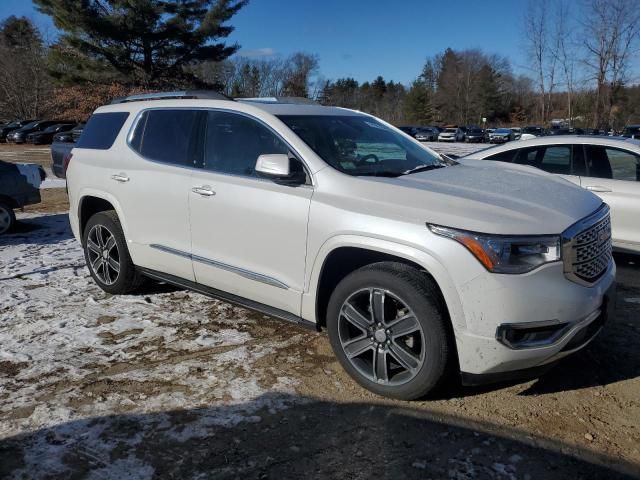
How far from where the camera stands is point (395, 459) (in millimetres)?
2748

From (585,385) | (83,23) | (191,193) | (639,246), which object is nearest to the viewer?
(585,385)

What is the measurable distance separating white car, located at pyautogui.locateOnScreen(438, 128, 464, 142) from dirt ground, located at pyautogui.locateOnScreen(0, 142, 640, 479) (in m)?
45.8

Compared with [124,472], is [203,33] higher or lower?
higher

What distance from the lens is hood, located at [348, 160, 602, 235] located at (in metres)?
2.92

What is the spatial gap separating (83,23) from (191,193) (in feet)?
108

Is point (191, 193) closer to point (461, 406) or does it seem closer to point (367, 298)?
point (367, 298)

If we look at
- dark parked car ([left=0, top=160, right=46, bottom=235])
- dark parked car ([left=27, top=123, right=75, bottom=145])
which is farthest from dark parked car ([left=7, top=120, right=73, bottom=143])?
dark parked car ([left=0, top=160, right=46, bottom=235])

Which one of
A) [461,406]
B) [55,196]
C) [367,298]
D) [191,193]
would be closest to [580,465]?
[461,406]

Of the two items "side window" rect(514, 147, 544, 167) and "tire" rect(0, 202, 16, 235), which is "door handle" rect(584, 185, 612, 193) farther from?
"tire" rect(0, 202, 16, 235)

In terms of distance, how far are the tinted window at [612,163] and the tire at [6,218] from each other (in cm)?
801

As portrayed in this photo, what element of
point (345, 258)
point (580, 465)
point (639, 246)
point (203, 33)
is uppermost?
point (203, 33)

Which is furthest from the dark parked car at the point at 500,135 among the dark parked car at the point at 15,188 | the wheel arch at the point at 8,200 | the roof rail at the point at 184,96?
the roof rail at the point at 184,96

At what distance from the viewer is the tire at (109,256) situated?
16.5 feet

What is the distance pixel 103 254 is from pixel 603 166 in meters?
5.43
